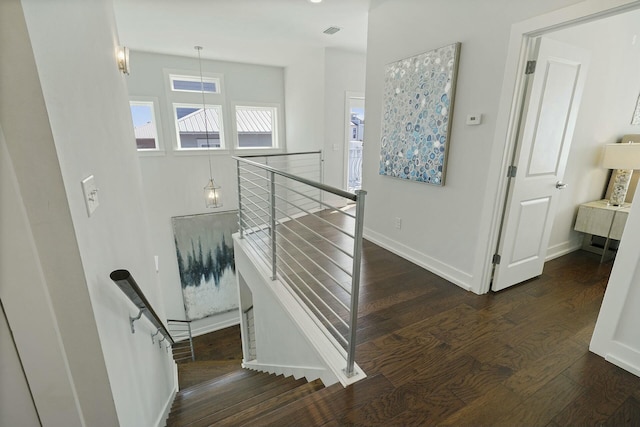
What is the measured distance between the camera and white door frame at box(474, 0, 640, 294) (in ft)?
5.34

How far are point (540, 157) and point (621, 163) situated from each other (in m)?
1.30

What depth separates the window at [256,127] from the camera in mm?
5953

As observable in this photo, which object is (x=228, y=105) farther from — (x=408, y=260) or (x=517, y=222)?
(x=517, y=222)

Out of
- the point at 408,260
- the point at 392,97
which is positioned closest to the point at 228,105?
the point at 392,97

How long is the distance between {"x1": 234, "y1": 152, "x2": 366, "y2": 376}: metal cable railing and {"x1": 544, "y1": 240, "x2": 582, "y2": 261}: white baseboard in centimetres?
211

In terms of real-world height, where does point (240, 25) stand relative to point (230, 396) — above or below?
above

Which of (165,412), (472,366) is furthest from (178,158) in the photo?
(472,366)

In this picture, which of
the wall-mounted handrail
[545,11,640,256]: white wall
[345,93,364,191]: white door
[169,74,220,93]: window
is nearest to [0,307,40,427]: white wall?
the wall-mounted handrail

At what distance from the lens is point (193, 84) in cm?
540

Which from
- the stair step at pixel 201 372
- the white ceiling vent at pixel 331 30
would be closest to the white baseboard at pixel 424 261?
the stair step at pixel 201 372

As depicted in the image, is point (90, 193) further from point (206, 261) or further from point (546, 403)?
point (206, 261)

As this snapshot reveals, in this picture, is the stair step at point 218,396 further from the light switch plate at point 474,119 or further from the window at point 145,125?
the window at point 145,125

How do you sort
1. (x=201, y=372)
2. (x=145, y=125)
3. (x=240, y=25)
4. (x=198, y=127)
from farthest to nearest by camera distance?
1. (x=198, y=127)
2. (x=145, y=125)
3. (x=240, y=25)
4. (x=201, y=372)

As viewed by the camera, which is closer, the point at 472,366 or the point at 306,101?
the point at 472,366
